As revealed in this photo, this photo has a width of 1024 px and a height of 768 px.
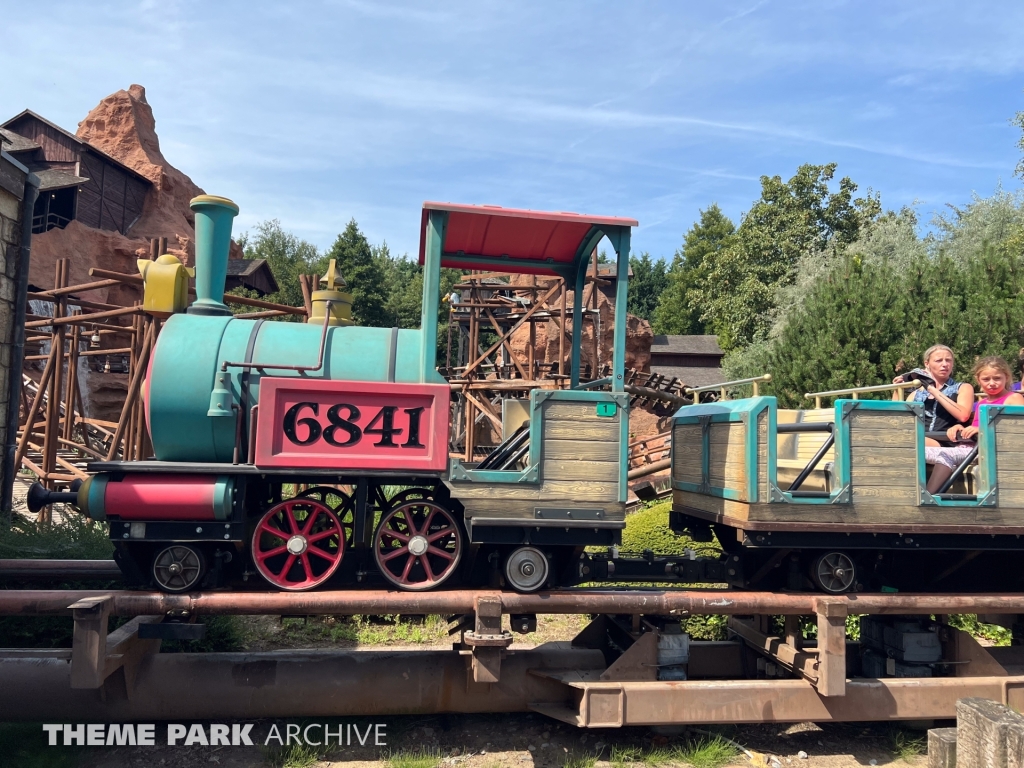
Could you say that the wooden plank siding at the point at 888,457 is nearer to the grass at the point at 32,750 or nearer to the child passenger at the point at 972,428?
the child passenger at the point at 972,428

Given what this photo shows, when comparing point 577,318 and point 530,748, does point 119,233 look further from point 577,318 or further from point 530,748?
point 530,748

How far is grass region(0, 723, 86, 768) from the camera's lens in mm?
4090

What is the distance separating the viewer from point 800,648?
488 centimetres

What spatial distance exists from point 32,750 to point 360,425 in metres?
2.70

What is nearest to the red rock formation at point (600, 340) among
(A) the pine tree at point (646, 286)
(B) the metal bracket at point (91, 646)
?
(B) the metal bracket at point (91, 646)

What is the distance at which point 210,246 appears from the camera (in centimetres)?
485

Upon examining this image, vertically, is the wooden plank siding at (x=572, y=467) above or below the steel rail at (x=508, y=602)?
above

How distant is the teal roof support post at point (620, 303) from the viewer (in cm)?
440

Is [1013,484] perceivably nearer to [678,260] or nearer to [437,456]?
[437,456]

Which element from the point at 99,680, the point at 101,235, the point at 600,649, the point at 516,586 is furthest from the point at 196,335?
the point at 101,235

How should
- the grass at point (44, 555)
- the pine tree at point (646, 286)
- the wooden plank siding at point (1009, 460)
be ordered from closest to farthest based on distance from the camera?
the wooden plank siding at point (1009, 460) → the grass at point (44, 555) → the pine tree at point (646, 286)

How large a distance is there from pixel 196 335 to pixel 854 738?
17.2 feet

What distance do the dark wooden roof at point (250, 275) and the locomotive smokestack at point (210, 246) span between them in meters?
28.6

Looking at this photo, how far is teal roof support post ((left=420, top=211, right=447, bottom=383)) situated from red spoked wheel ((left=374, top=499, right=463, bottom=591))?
863mm
